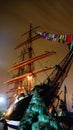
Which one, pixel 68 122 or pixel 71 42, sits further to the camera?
pixel 68 122

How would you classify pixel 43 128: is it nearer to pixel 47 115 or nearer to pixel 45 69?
pixel 47 115

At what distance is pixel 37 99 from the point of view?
14.0 metres

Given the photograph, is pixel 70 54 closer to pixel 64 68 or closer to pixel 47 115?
pixel 64 68

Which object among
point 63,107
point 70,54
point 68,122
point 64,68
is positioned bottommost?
point 68,122

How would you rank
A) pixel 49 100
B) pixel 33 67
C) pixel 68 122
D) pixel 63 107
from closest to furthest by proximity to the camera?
pixel 49 100, pixel 68 122, pixel 63 107, pixel 33 67

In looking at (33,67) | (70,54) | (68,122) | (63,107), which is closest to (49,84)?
(70,54)

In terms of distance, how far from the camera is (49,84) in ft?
56.6

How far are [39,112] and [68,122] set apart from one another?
45.8 ft

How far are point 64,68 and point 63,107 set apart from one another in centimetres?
1406

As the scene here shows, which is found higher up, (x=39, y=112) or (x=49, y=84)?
(x=49, y=84)

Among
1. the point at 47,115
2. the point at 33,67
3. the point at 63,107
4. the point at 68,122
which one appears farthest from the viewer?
the point at 33,67

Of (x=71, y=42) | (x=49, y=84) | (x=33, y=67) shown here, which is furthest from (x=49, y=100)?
(x=33, y=67)

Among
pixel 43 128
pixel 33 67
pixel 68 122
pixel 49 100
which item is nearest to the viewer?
pixel 43 128

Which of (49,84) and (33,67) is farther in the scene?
(33,67)
